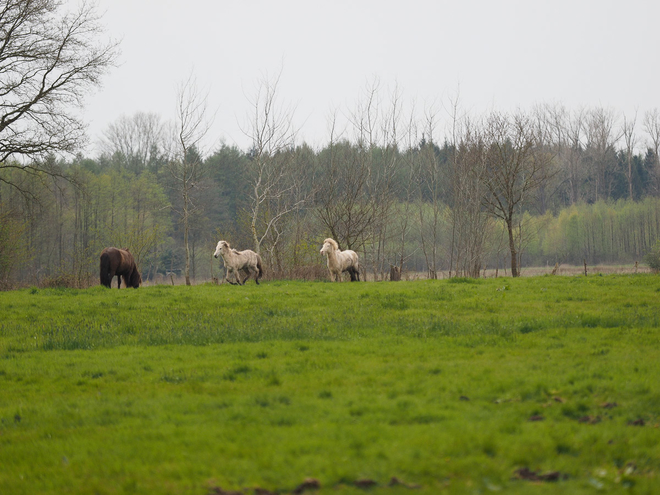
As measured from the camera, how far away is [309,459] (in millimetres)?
5098

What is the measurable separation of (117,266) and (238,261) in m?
4.64

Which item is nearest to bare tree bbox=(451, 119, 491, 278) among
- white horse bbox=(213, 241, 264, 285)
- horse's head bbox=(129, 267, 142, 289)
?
white horse bbox=(213, 241, 264, 285)

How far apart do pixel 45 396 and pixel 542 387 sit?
6728 millimetres

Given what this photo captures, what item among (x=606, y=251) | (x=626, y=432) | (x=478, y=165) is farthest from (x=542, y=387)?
(x=606, y=251)

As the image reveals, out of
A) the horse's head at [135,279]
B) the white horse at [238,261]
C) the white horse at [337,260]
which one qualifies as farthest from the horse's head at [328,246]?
the horse's head at [135,279]

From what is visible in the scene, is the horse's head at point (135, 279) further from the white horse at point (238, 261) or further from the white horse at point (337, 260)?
the white horse at point (337, 260)

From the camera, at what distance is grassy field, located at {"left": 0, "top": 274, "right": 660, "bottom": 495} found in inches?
193

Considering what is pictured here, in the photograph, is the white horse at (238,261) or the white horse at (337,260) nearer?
the white horse at (238,261)

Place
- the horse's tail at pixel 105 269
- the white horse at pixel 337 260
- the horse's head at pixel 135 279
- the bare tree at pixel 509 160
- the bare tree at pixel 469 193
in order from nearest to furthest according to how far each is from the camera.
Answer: the horse's tail at pixel 105 269
the white horse at pixel 337 260
the horse's head at pixel 135 279
the bare tree at pixel 509 160
the bare tree at pixel 469 193

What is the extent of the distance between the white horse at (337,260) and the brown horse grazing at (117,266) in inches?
302

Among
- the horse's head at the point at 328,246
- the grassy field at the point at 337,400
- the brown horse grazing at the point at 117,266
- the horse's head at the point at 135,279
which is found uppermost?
the horse's head at the point at 328,246

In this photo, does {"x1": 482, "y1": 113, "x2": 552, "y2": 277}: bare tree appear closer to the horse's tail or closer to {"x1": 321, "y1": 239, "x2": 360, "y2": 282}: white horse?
{"x1": 321, "y1": 239, "x2": 360, "y2": 282}: white horse

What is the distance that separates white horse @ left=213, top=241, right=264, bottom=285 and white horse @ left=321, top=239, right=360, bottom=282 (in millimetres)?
3121

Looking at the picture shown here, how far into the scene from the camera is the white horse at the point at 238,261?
2248cm
